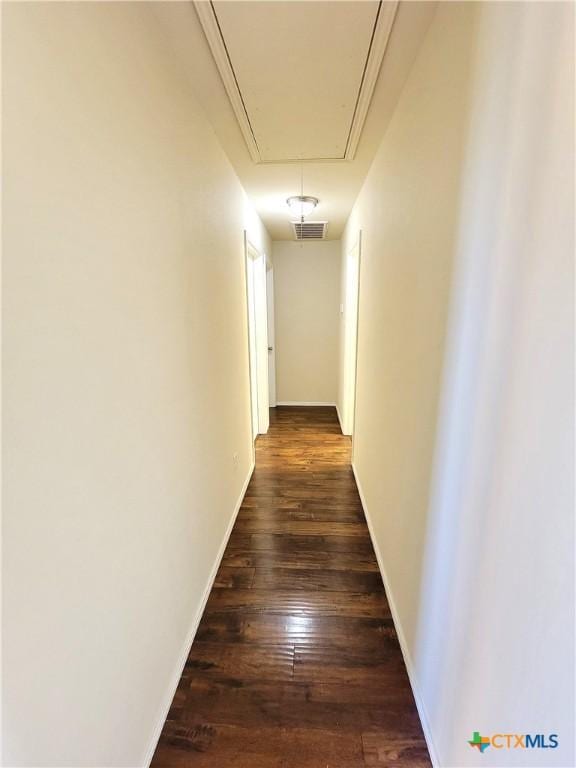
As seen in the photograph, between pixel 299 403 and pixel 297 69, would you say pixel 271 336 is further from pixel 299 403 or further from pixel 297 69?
pixel 297 69

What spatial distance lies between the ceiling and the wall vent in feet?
4.62

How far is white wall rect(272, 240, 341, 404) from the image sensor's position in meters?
4.50

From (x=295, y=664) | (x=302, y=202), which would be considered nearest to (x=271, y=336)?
(x=302, y=202)

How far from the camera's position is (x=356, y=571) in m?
1.81

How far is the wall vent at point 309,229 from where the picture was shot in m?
3.50

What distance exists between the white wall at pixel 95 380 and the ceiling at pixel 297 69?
0.15 m

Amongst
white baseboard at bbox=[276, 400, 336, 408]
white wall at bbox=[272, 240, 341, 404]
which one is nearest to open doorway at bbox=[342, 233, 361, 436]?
white wall at bbox=[272, 240, 341, 404]

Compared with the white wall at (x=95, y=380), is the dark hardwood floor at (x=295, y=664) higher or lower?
lower

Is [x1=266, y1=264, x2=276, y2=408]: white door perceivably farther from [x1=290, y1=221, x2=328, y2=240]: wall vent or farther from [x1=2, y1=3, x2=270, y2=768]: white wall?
[x1=2, y1=3, x2=270, y2=768]: white wall

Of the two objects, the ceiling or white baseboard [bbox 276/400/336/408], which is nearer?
the ceiling

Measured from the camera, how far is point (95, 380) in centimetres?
80

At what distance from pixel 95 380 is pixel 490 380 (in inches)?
38.1

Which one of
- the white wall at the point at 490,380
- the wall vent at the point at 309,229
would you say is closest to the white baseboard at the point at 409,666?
the white wall at the point at 490,380

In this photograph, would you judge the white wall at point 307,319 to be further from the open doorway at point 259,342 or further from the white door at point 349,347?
the white door at point 349,347
